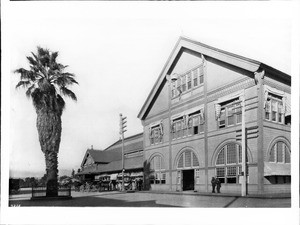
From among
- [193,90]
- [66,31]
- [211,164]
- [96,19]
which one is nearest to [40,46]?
[66,31]

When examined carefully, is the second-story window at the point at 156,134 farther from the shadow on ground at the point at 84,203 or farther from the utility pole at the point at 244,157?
the utility pole at the point at 244,157

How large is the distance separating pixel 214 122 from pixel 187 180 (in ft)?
6.74

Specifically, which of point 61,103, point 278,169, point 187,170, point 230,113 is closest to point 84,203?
point 61,103

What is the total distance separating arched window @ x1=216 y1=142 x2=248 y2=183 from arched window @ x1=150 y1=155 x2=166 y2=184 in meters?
1.84

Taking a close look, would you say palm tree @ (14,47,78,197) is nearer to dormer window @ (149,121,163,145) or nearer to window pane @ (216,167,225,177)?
dormer window @ (149,121,163,145)

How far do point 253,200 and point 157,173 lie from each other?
3.21m

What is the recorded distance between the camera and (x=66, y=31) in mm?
10242

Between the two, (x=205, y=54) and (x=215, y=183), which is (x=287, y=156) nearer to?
(x=215, y=183)

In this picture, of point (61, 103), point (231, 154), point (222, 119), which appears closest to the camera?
point (231, 154)

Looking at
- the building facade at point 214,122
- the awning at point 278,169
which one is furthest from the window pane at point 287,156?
the awning at point 278,169

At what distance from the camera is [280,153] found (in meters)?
9.53

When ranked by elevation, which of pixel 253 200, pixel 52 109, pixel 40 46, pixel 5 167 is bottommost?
pixel 253 200

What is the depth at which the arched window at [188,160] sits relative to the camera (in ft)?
35.7
